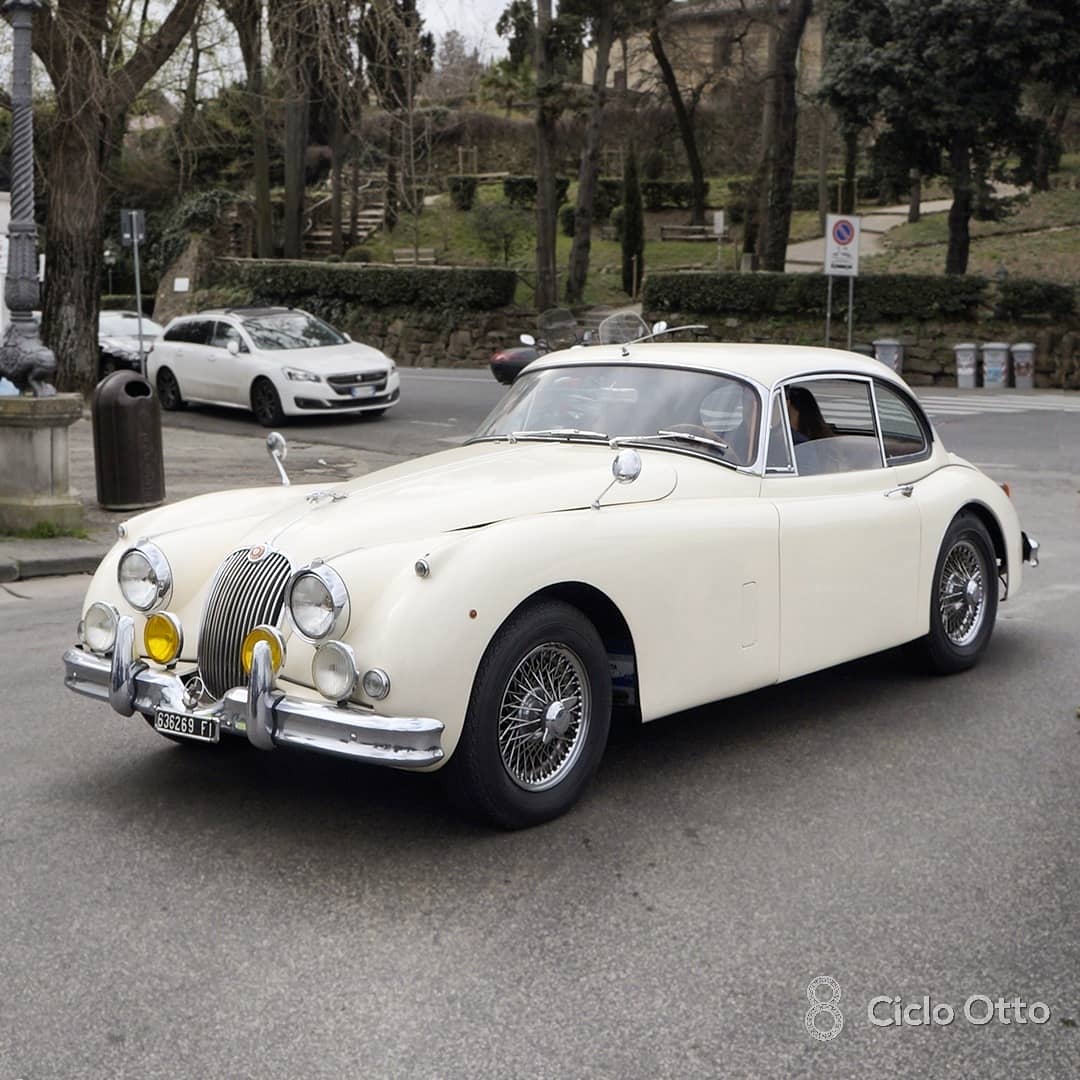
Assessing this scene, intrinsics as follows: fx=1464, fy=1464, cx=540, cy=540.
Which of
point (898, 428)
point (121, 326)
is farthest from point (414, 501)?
point (121, 326)

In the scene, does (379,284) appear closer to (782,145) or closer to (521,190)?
(782,145)

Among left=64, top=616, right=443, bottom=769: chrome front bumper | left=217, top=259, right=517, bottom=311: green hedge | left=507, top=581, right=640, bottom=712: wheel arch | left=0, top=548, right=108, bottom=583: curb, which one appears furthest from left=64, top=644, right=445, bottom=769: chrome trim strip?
left=217, top=259, right=517, bottom=311: green hedge

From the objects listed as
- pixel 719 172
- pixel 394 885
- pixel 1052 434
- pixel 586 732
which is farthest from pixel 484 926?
pixel 719 172

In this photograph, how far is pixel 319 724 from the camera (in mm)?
4434

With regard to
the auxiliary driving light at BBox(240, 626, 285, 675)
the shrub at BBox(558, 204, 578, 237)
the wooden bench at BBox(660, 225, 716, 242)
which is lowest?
the auxiliary driving light at BBox(240, 626, 285, 675)

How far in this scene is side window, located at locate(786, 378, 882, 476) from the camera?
6.17 meters

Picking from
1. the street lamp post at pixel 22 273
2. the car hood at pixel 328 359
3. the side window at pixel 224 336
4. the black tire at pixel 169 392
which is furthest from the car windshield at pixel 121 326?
the street lamp post at pixel 22 273

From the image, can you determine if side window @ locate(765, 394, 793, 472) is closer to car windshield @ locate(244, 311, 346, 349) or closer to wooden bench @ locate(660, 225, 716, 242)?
car windshield @ locate(244, 311, 346, 349)

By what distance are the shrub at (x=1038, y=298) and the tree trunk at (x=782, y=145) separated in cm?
627

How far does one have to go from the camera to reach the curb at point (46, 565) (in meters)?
10.1

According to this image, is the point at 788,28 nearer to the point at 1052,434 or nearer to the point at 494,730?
the point at 1052,434

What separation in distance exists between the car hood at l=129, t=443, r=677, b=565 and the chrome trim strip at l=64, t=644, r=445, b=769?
1.72ft

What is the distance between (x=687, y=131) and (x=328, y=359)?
30.1 metres

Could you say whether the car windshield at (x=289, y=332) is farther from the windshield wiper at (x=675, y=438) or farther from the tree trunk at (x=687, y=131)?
the tree trunk at (x=687, y=131)
